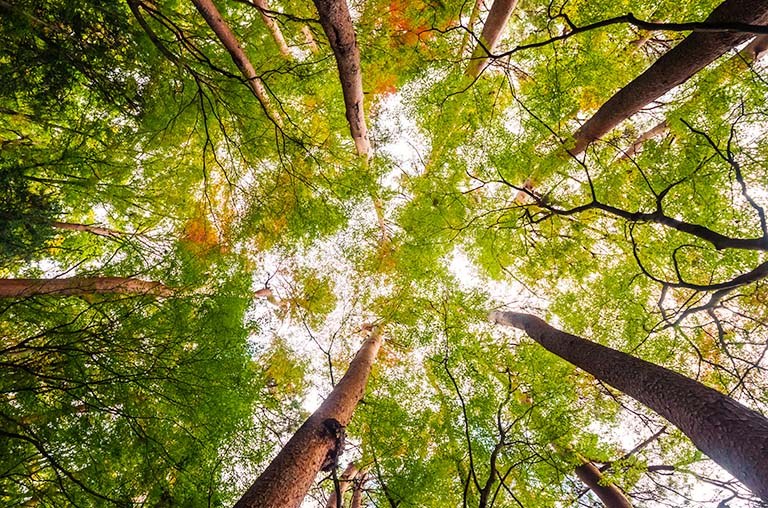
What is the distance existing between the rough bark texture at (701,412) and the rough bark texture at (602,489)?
2660 millimetres

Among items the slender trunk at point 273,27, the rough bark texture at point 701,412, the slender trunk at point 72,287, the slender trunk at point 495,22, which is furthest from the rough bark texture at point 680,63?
the slender trunk at point 72,287

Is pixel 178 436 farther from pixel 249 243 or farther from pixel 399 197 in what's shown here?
pixel 399 197

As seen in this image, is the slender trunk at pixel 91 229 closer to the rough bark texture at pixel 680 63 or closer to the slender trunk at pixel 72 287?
the slender trunk at pixel 72 287

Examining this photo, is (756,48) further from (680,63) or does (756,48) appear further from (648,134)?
(648,134)

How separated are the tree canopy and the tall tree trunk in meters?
0.65

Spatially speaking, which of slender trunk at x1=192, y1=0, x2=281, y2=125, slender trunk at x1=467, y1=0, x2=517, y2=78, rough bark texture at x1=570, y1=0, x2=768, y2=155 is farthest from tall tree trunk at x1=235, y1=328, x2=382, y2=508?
slender trunk at x1=467, y1=0, x2=517, y2=78

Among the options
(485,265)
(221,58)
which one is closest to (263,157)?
(221,58)

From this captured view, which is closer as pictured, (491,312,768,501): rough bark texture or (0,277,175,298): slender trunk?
(491,312,768,501): rough bark texture

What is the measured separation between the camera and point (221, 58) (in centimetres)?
508

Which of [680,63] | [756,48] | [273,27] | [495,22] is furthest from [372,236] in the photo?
[756,48]

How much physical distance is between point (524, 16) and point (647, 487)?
873 centimetres

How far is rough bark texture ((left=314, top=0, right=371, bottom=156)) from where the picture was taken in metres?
2.82

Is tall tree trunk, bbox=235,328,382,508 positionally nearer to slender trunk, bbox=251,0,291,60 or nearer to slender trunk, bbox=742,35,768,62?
slender trunk, bbox=251,0,291,60

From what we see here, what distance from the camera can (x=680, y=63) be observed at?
12.3 feet
